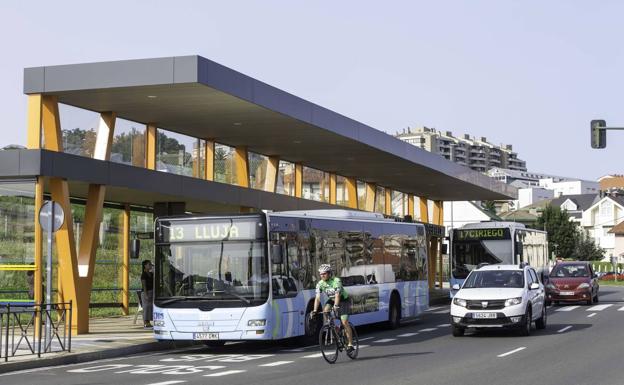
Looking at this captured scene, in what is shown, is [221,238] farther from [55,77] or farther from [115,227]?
[115,227]

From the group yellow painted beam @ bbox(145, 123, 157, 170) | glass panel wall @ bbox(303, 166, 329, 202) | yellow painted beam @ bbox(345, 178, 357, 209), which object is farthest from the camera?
yellow painted beam @ bbox(345, 178, 357, 209)

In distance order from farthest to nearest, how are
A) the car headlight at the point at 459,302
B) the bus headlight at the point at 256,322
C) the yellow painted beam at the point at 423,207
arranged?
the yellow painted beam at the point at 423,207, the car headlight at the point at 459,302, the bus headlight at the point at 256,322

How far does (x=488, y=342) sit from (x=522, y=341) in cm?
72

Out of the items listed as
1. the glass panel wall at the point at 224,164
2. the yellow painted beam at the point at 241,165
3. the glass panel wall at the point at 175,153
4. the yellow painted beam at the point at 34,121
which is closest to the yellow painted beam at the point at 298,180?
the yellow painted beam at the point at 241,165

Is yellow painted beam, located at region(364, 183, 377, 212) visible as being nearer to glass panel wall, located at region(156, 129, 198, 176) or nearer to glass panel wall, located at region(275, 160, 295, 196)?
glass panel wall, located at region(275, 160, 295, 196)

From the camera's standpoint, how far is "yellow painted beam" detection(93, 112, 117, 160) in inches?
1048

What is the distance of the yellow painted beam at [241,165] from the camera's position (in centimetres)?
3519

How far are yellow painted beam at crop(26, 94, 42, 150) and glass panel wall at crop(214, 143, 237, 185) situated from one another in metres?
10.1

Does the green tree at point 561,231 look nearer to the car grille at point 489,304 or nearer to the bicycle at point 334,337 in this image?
the car grille at point 489,304

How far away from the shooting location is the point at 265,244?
2059 cm

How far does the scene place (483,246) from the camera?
39.1 meters

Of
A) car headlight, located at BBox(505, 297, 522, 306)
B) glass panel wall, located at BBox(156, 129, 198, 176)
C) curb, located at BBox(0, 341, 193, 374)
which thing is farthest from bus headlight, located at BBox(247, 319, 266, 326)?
glass panel wall, located at BBox(156, 129, 198, 176)

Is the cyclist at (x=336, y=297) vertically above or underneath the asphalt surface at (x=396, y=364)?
above

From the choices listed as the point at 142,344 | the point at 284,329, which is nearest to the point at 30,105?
the point at 142,344
